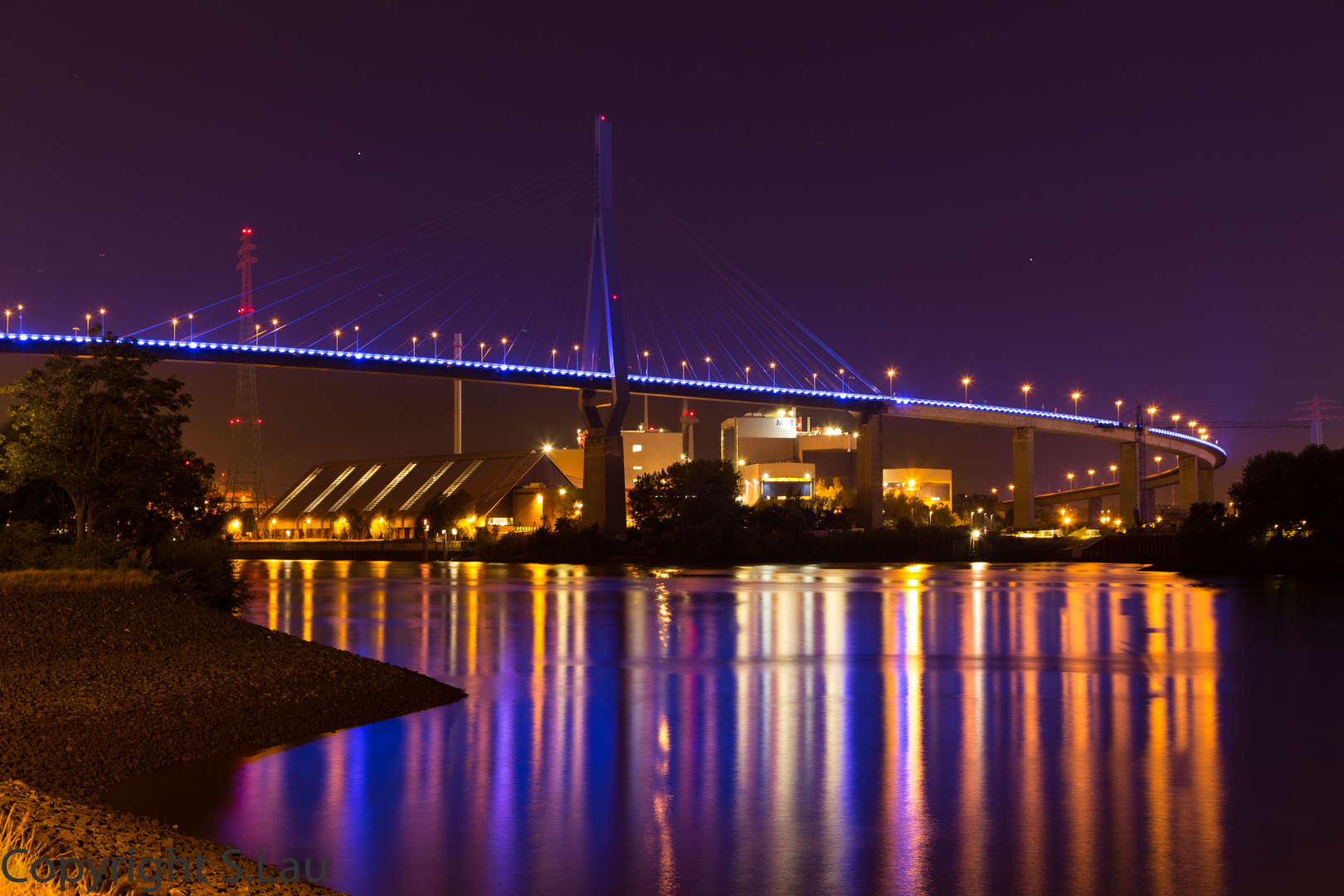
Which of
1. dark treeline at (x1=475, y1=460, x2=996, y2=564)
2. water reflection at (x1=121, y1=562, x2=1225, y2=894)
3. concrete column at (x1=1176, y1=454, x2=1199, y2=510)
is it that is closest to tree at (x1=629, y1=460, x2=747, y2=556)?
dark treeline at (x1=475, y1=460, x2=996, y2=564)

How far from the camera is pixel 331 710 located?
14.3 meters

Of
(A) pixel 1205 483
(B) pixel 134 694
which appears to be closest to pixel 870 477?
(B) pixel 134 694

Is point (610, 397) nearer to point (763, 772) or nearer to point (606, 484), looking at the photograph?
point (606, 484)

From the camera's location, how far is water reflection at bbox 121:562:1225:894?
28.4 feet

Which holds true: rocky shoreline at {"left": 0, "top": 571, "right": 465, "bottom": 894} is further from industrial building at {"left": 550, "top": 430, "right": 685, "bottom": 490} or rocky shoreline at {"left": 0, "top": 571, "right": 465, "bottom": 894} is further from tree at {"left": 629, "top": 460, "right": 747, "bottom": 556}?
industrial building at {"left": 550, "top": 430, "right": 685, "bottom": 490}

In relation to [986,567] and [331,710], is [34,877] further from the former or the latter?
[986,567]

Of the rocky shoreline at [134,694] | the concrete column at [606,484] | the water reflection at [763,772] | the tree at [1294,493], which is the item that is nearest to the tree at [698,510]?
the concrete column at [606,484]

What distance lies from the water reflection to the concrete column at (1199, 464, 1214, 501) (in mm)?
155521

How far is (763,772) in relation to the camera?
1190cm

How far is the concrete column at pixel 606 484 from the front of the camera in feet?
248

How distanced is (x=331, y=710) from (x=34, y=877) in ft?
28.2

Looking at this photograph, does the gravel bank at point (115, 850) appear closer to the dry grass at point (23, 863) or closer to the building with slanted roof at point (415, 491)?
the dry grass at point (23, 863)

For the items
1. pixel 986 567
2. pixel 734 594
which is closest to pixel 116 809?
pixel 734 594

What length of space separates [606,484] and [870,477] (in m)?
30.4
